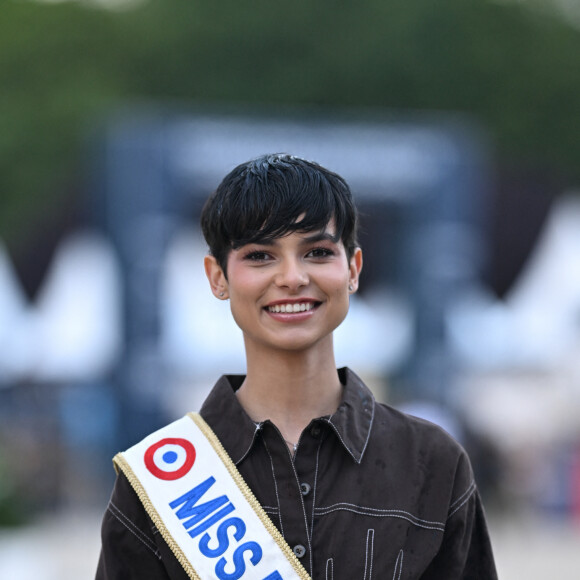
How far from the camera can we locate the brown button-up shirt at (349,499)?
3.17 meters

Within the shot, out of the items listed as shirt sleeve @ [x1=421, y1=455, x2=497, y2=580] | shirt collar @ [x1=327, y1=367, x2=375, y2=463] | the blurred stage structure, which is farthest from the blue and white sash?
the blurred stage structure

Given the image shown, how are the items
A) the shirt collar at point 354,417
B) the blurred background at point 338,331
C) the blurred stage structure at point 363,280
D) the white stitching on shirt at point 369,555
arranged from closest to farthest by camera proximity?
the white stitching on shirt at point 369,555
the shirt collar at point 354,417
the blurred background at point 338,331
the blurred stage structure at point 363,280

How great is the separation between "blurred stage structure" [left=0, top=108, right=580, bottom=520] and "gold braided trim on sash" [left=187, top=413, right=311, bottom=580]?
33.1 feet

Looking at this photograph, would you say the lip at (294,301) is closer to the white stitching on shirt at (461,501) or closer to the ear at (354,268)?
the ear at (354,268)

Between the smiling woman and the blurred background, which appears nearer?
the smiling woman

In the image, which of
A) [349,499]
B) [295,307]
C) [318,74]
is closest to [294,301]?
[295,307]

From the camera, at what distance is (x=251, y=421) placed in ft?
10.8

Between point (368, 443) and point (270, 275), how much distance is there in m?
0.50

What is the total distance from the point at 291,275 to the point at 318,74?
27314 mm

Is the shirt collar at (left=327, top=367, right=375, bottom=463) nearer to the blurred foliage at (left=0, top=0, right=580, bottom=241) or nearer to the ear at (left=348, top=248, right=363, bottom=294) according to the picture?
the ear at (left=348, top=248, right=363, bottom=294)

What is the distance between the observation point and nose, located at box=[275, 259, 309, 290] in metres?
3.14

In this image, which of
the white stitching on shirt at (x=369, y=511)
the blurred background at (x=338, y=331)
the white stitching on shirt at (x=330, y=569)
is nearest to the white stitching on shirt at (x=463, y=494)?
the white stitching on shirt at (x=369, y=511)

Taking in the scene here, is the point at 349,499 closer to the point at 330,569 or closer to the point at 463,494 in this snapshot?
the point at 330,569

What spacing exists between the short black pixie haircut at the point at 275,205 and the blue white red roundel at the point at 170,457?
475 mm
